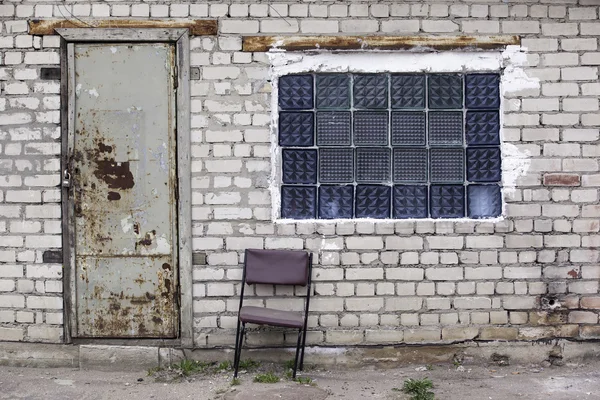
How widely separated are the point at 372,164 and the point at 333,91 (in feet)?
2.06

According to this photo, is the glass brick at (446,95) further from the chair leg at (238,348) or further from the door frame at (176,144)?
the chair leg at (238,348)

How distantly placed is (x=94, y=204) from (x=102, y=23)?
1344mm

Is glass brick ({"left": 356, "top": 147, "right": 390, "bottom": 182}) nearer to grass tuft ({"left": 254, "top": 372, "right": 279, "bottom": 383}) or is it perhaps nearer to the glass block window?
the glass block window

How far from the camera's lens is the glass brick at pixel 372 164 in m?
4.82

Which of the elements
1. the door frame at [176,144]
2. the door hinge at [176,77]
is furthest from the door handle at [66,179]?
the door hinge at [176,77]

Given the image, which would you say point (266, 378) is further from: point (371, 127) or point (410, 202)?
point (371, 127)

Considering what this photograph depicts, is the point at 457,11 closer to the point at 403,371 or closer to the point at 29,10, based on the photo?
the point at 403,371

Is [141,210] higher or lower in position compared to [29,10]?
lower

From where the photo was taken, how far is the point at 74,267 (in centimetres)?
476

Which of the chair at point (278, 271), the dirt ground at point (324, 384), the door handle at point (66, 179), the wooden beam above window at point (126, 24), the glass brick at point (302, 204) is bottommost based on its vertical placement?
the dirt ground at point (324, 384)

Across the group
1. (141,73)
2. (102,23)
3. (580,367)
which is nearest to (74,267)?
(141,73)

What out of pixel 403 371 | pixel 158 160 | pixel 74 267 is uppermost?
pixel 158 160

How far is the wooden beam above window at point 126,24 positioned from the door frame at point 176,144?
3 cm

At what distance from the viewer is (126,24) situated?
4.68 m
